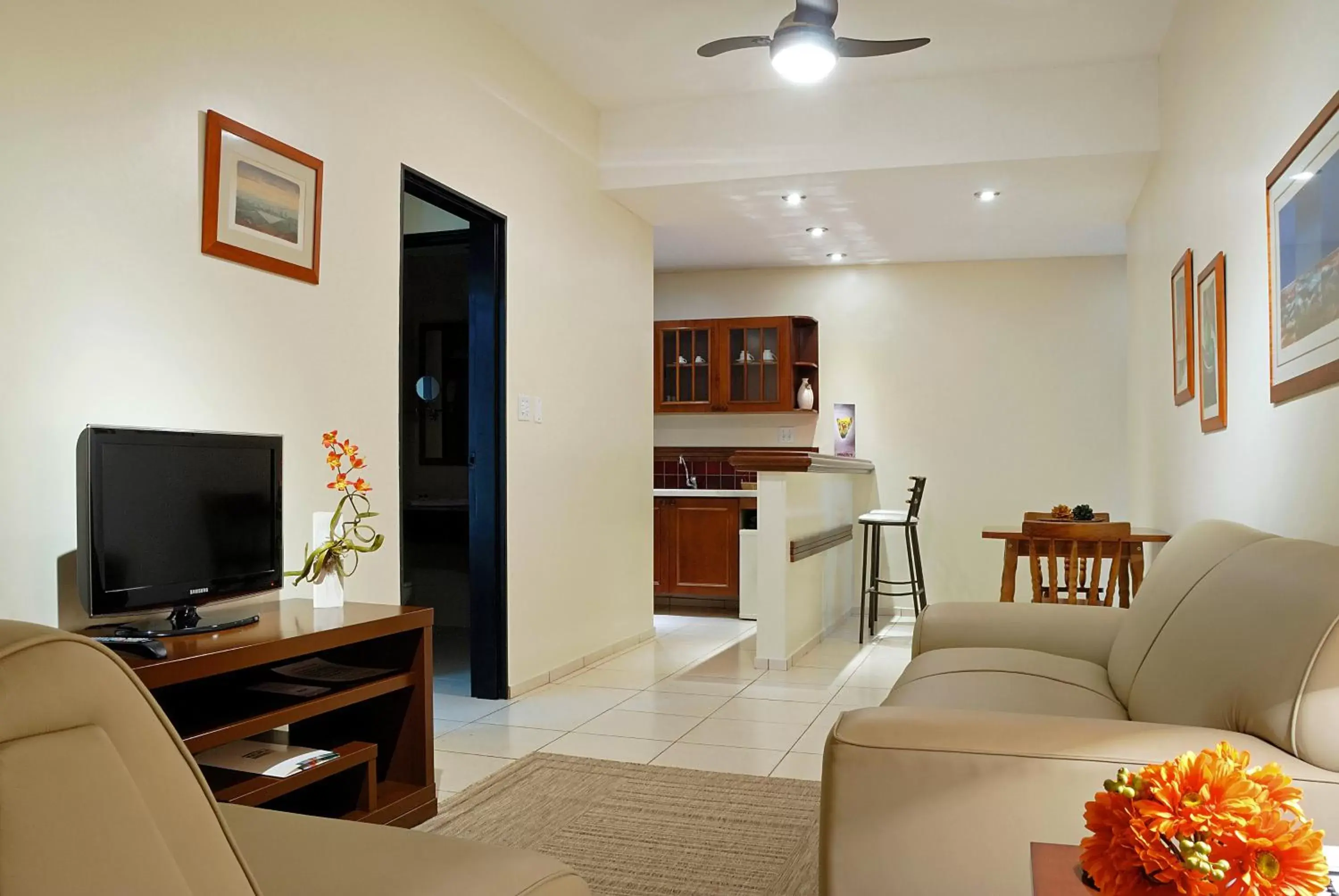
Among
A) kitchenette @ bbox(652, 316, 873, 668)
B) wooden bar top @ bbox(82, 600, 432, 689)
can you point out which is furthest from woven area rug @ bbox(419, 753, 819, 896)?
kitchenette @ bbox(652, 316, 873, 668)

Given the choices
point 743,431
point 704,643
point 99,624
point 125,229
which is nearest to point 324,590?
point 99,624

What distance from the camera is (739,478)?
313 inches

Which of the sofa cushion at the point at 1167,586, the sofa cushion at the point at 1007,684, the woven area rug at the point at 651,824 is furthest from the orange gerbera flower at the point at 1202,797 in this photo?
the woven area rug at the point at 651,824

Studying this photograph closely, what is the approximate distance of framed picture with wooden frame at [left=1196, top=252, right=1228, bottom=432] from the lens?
3.30 m

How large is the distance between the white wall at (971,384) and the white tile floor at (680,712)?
1.89 meters

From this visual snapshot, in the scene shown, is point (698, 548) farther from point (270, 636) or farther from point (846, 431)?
point (270, 636)

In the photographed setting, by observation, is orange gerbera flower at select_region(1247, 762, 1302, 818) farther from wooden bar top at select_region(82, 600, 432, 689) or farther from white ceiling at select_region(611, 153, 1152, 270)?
white ceiling at select_region(611, 153, 1152, 270)

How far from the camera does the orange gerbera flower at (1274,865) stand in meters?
0.88

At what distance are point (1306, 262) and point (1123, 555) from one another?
2.44 m

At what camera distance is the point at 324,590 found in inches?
116

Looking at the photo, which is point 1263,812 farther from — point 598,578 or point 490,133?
point 598,578

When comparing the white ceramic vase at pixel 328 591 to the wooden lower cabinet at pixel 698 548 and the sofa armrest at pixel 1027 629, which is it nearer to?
the sofa armrest at pixel 1027 629

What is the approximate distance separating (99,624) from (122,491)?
1.24 feet

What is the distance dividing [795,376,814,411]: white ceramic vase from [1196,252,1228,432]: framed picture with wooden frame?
394 cm
